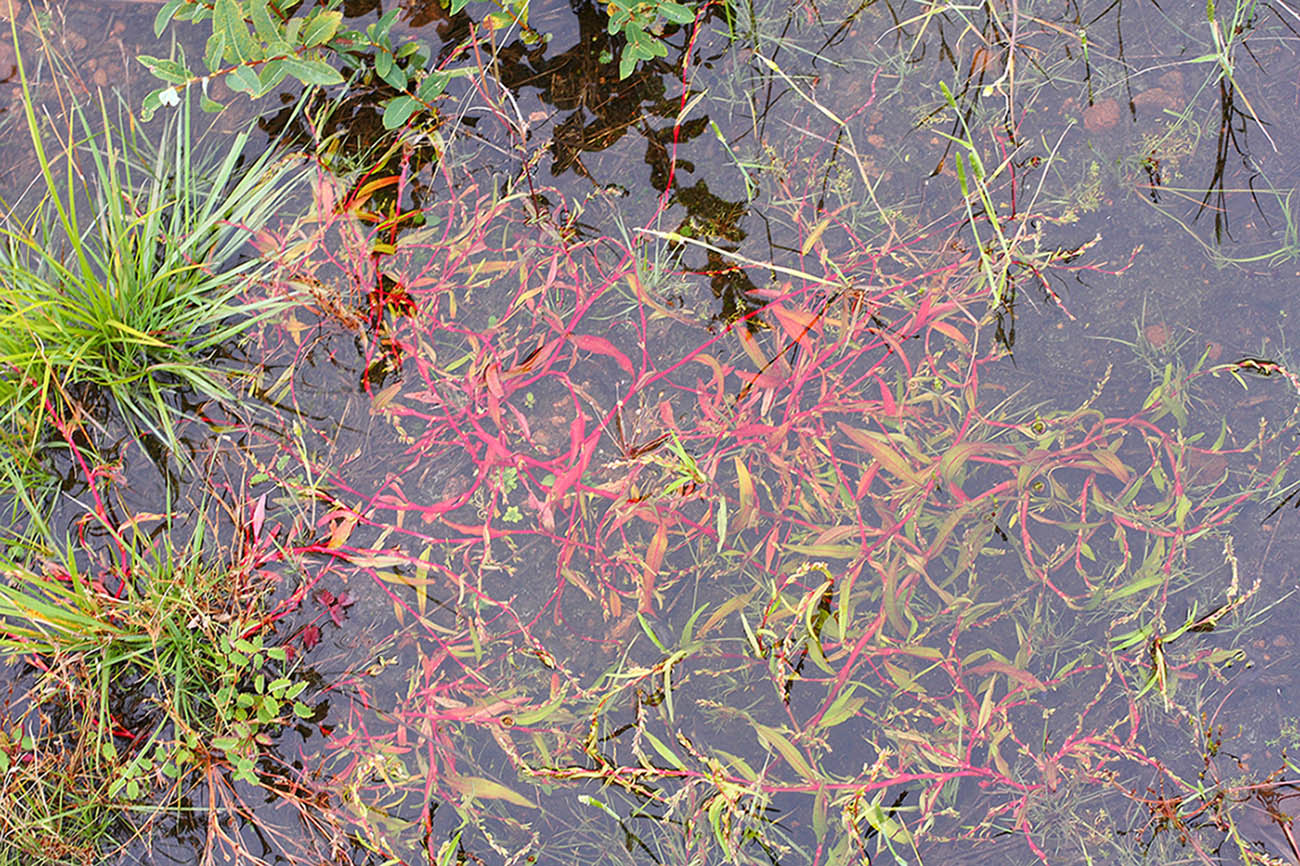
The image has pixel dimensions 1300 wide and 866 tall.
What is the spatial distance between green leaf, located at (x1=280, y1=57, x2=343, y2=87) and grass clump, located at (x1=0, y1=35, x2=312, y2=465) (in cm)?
29

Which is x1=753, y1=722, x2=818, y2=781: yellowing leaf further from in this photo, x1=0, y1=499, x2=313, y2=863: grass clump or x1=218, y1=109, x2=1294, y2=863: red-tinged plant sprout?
x1=0, y1=499, x2=313, y2=863: grass clump

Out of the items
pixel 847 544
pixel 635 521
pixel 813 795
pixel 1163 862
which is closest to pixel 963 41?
pixel 847 544

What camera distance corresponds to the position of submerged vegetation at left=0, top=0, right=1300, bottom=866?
83.5 inches

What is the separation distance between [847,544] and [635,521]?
52cm

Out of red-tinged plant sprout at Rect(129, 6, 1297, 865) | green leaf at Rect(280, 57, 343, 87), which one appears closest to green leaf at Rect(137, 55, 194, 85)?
green leaf at Rect(280, 57, 343, 87)

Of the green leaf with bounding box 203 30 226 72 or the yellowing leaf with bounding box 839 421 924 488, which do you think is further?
the yellowing leaf with bounding box 839 421 924 488

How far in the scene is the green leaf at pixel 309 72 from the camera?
2.01 meters

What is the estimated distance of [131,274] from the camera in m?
2.13

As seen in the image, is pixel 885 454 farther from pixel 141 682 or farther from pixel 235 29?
pixel 141 682

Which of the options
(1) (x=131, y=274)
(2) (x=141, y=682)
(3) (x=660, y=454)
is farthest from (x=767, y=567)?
(1) (x=131, y=274)

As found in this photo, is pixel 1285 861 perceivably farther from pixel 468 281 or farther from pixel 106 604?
pixel 106 604

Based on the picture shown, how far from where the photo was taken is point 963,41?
2.29 meters

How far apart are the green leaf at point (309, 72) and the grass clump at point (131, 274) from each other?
29 cm

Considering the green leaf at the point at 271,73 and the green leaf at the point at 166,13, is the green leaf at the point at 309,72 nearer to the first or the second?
the green leaf at the point at 271,73
